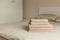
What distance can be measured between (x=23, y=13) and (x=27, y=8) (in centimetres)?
15

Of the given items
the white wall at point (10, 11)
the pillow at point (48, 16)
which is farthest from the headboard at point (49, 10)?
the white wall at point (10, 11)

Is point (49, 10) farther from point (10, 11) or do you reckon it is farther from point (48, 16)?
point (10, 11)

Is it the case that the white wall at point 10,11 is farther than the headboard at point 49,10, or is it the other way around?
the headboard at point 49,10

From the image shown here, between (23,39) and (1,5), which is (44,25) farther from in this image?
(1,5)

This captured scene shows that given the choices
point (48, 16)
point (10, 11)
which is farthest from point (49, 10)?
point (10, 11)

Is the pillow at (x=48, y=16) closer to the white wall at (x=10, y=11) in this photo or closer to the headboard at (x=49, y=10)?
the headboard at (x=49, y=10)

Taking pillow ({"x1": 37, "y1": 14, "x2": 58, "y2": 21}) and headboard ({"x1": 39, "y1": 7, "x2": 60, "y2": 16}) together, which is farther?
headboard ({"x1": 39, "y1": 7, "x2": 60, "y2": 16})

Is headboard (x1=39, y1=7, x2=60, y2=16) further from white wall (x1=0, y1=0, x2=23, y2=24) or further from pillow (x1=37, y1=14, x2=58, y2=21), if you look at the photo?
white wall (x1=0, y1=0, x2=23, y2=24)

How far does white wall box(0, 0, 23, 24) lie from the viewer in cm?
274

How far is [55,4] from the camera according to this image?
9.82 feet

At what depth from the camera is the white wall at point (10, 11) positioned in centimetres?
274

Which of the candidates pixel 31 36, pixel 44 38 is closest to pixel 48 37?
pixel 44 38

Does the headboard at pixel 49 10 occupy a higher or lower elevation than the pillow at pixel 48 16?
higher

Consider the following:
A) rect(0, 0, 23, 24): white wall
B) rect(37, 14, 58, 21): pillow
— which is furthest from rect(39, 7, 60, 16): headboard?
rect(0, 0, 23, 24): white wall
